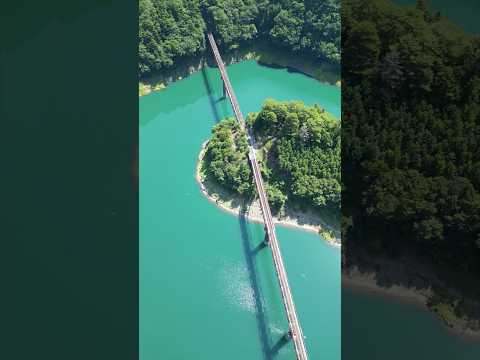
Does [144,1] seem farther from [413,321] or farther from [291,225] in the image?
[413,321]

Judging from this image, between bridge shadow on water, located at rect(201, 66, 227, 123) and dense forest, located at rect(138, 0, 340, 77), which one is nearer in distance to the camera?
bridge shadow on water, located at rect(201, 66, 227, 123)

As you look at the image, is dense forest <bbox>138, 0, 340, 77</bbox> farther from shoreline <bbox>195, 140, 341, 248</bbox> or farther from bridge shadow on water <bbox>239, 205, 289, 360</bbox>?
bridge shadow on water <bbox>239, 205, 289, 360</bbox>

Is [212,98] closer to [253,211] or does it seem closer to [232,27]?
[232,27]

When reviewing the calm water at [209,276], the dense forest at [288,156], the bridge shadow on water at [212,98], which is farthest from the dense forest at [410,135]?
the bridge shadow on water at [212,98]

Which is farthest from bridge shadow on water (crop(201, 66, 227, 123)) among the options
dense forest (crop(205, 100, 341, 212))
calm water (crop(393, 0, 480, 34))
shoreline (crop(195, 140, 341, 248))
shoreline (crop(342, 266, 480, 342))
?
calm water (crop(393, 0, 480, 34))
